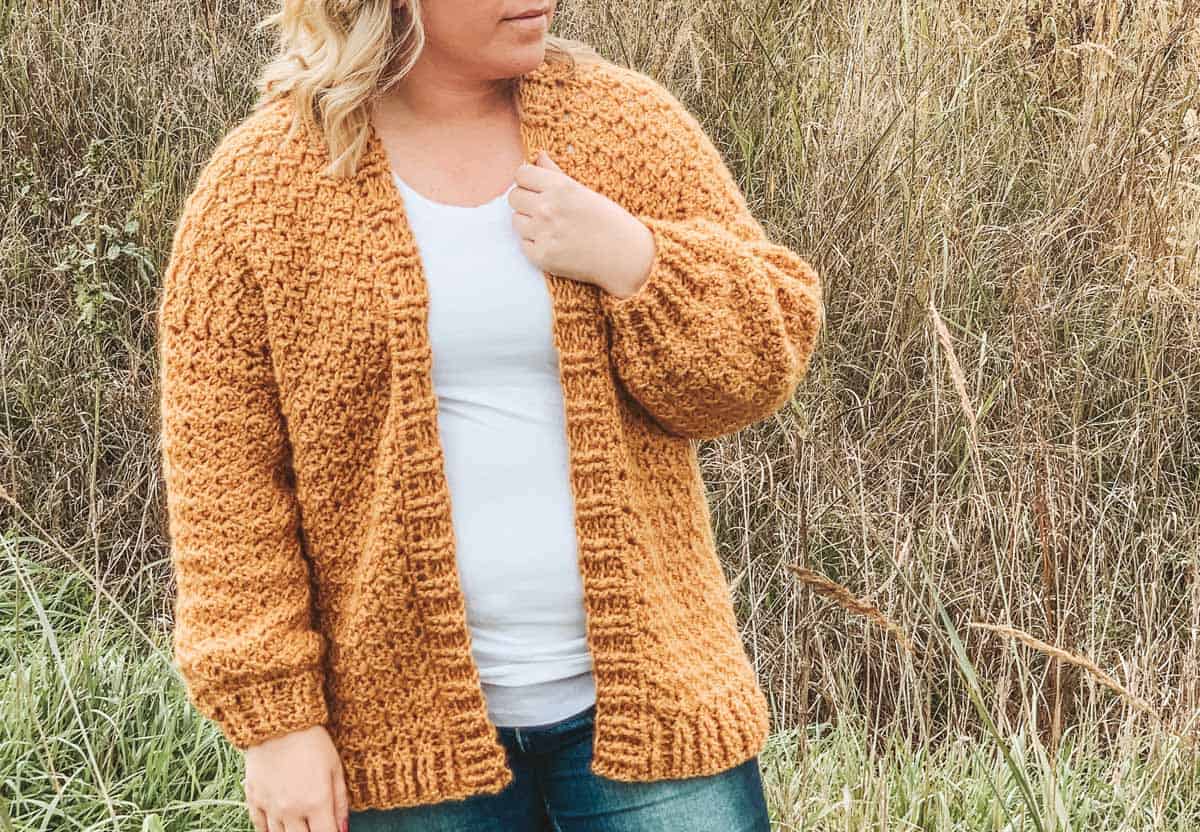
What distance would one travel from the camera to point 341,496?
1.44m

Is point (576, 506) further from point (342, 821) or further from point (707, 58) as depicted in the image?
point (707, 58)

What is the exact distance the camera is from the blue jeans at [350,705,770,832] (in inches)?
56.4

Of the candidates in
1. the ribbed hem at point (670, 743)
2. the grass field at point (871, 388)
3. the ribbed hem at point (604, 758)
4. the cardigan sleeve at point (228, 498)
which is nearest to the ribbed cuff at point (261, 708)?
the cardigan sleeve at point (228, 498)

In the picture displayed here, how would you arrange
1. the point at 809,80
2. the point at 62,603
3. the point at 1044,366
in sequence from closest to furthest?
1. the point at 1044,366
2. the point at 62,603
3. the point at 809,80

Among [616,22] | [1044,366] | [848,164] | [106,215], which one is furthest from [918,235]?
[106,215]

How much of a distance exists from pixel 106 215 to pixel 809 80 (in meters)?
2.00

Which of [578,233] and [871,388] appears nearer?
[578,233]

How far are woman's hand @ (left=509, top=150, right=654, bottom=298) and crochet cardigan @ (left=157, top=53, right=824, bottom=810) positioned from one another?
0.07ft

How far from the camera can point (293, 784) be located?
1.40 metres

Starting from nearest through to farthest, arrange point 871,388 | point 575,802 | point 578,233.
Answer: point 578,233 → point 575,802 → point 871,388

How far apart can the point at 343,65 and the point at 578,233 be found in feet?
1.14

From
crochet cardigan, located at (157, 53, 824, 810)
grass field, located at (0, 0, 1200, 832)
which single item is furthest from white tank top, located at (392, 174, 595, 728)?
grass field, located at (0, 0, 1200, 832)

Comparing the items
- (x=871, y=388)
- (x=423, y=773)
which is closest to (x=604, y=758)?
(x=423, y=773)

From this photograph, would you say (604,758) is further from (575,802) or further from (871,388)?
(871,388)
